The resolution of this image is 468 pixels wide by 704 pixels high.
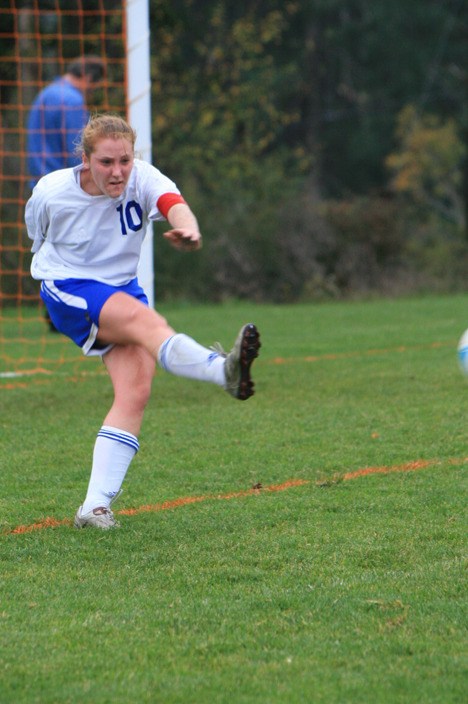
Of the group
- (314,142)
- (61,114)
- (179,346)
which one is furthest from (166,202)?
(314,142)

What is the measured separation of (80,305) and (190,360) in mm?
620

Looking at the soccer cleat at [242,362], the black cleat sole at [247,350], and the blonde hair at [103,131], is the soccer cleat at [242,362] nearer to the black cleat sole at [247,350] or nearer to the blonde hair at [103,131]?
the black cleat sole at [247,350]

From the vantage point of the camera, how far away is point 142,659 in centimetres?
331

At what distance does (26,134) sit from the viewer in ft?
57.2

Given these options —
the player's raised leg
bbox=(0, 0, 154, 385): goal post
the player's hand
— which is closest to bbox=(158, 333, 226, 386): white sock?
the player's raised leg

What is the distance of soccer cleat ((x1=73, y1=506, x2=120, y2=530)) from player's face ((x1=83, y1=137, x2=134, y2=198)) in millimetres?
1277

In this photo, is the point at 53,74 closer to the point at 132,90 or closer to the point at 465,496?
the point at 132,90

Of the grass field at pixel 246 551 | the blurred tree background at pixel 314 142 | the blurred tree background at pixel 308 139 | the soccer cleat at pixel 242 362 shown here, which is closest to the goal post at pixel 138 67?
the blurred tree background at pixel 308 139

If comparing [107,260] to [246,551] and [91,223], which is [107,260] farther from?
[246,551]

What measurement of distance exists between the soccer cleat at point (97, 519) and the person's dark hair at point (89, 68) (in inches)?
274

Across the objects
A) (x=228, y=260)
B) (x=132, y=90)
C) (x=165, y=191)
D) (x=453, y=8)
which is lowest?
(x=228, y=260)

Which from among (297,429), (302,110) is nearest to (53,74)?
(302,110)

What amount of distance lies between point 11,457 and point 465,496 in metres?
2.46

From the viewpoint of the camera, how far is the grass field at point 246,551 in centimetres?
320
